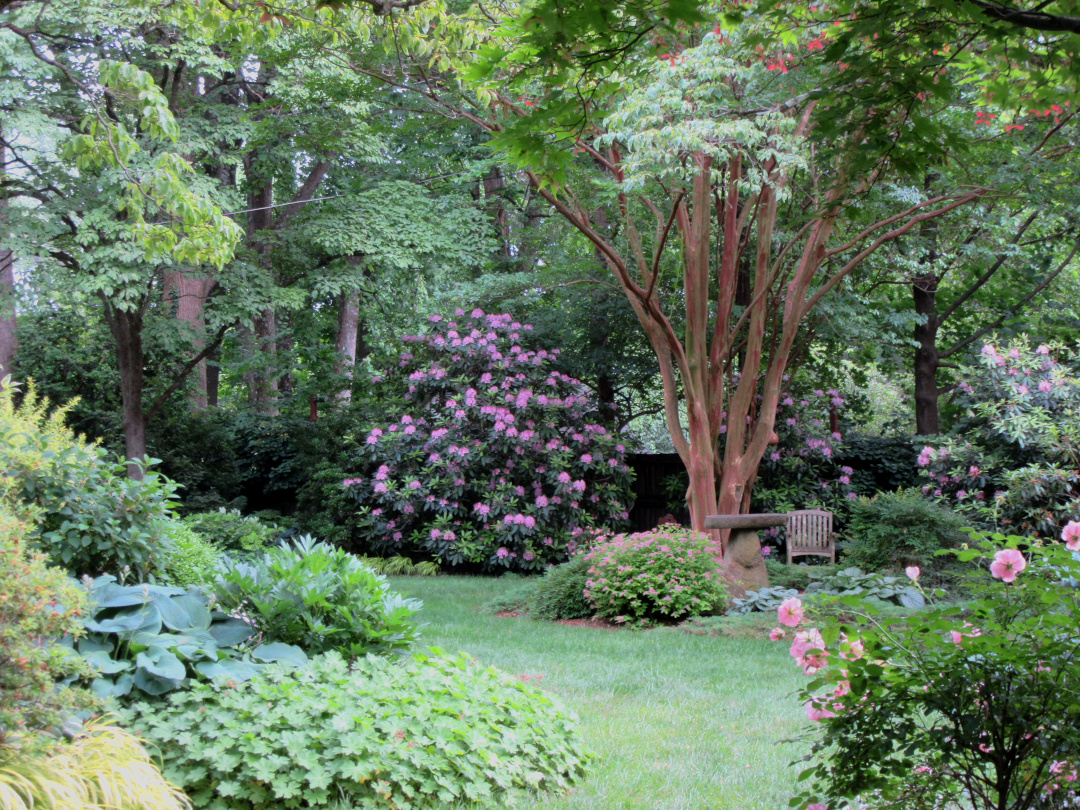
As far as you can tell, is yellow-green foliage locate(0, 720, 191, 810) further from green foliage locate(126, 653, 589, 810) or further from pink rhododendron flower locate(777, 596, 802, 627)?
pink rhododendron flower locate(777, 596, 802, 627)

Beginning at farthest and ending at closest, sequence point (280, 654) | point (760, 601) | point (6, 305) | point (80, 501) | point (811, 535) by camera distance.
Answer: point (6, 305)
point (811, 535)
point (760, 601)
point (80, 501)
point (280, 654)

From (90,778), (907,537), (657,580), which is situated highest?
(907,537)

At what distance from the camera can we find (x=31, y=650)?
7.76 ft

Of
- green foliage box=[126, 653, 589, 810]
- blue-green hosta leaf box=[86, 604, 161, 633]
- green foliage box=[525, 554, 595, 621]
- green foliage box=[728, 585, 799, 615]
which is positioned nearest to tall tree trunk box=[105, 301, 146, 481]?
green foliage box=[525, 554, 595, 621]

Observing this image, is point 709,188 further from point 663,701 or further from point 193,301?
point 193,301

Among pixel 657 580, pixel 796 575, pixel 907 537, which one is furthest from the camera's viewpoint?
pixel 796 575

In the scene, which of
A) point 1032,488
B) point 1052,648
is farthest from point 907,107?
point 1032,488

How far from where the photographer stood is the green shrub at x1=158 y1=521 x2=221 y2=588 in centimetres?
434

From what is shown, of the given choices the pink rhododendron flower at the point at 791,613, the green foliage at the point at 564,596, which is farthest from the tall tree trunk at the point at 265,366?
the pink rhododendron flower at the point at 791,613

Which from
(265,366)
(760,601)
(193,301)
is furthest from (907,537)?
(193,301)

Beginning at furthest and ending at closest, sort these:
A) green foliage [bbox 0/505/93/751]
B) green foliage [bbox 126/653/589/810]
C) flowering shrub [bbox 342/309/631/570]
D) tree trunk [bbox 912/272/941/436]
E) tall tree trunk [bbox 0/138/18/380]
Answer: tree trunk [bbox 912/272/941/436], flowering shrub [bbox 342/309/631/570], tall tree trunk [bbox 0/138/18/380], green foliage [bbox 126/653/589/810], green foliage [bbox 0/505/93/751]

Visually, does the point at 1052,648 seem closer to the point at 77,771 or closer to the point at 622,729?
the point at 622,729

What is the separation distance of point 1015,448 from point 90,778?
33.6 feet

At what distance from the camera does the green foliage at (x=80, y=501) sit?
371cm
